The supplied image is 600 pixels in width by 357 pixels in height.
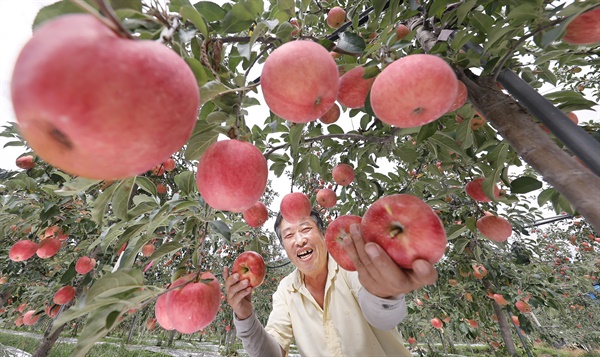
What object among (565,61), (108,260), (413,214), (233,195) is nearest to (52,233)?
(108,260)

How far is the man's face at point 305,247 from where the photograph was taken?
1.94 metres

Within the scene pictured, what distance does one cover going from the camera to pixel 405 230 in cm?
87

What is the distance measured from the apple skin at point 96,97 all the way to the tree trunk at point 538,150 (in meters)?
0.75

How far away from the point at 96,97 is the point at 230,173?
0.39 meters

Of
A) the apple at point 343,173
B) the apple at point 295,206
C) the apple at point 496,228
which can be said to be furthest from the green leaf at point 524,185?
the apple at point 295,206

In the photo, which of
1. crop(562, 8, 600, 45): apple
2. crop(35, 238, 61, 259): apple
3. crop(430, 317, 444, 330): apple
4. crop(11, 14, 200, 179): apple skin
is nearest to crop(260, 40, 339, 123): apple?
crop(11, 14, 200, 179): apple skin

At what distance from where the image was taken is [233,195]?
77cm

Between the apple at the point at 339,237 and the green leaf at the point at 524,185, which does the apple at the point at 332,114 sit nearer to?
the apple at the point at 339,237

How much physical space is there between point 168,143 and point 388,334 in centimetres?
172

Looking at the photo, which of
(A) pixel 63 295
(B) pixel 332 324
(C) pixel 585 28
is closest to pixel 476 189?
(C) pixel 585 28

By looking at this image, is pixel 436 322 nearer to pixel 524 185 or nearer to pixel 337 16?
pixel 524 185

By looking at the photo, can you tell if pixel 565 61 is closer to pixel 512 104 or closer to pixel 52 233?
pixel 512 104

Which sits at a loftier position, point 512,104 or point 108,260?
point 512,104

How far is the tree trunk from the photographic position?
1.70 feet
